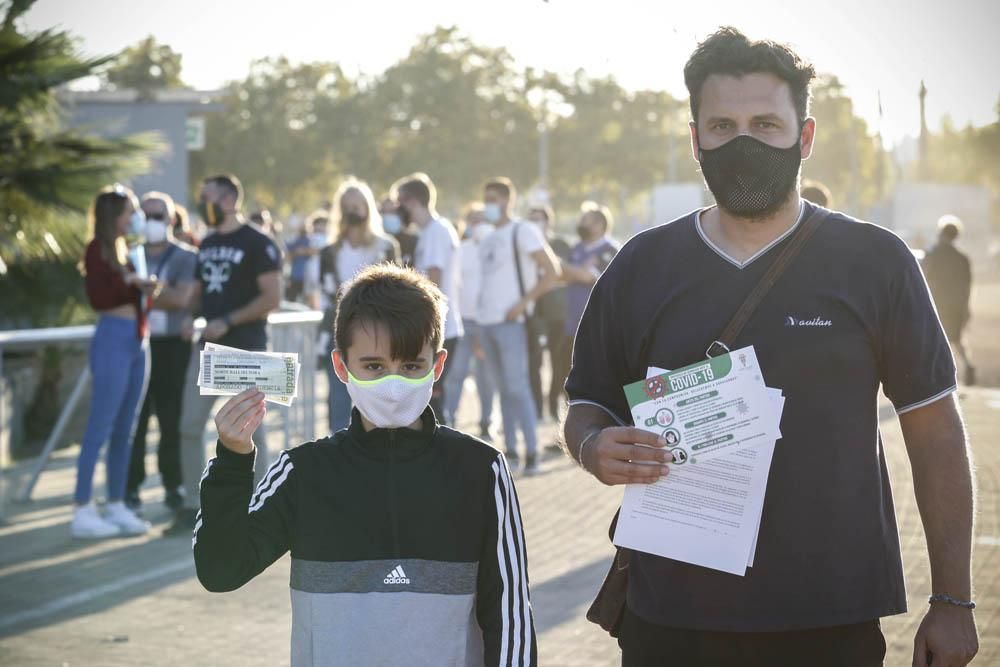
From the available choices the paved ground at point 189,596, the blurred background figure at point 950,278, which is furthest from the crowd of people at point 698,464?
the blurred background figure at point 950,278

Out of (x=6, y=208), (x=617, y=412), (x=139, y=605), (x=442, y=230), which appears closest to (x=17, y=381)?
(x=6, y=208)

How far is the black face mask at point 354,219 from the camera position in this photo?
28.9ft

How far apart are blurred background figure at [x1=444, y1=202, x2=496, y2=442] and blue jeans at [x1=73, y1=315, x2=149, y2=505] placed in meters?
3.08

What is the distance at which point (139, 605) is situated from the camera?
22.9 feet

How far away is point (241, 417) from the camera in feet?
9.69

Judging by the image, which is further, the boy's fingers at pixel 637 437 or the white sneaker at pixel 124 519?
the white sneaker at pixel 124 519

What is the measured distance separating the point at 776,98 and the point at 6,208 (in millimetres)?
9221

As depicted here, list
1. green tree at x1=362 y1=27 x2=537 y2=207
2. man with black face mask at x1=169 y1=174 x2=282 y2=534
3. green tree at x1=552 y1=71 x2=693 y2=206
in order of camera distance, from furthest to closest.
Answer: green tree at x1=552 y1=71 x2=693 y2=206 < green tree at x1=362 y1=27 x2=537 y2=207 < man with black face mask at x1=169 y1=174 x2=282 y2=534

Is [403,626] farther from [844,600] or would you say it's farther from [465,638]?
[844,600]

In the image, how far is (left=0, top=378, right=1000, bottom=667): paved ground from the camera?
614 centimetres

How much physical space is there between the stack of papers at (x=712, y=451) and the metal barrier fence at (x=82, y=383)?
6364 mm

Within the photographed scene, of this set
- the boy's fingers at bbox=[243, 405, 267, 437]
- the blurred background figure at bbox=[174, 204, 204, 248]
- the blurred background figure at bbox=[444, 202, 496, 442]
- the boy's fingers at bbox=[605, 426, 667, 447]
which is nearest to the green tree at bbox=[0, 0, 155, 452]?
the blurred background figure at bbox=[174, 204, 204, 248]

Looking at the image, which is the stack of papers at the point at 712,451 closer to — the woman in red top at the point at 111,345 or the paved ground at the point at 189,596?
the paved ground at the point at 189,596

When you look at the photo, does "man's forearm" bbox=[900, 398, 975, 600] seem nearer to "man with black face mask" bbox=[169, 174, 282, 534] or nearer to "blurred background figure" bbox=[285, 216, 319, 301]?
"man with black face mask" bbox=[169, 174, 282, 534]
